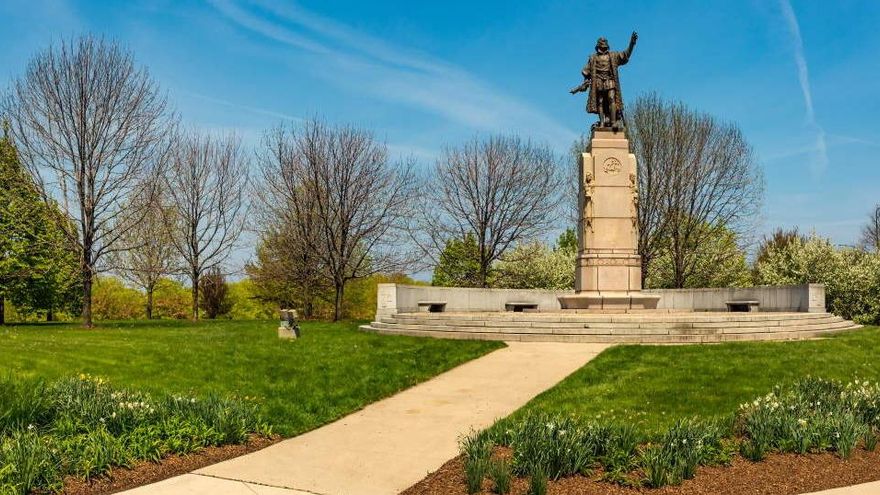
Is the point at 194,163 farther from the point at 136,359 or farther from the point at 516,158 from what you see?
the point at 136,359

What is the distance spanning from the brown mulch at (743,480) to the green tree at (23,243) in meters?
22.5

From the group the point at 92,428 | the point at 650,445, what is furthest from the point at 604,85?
the point at 92,428

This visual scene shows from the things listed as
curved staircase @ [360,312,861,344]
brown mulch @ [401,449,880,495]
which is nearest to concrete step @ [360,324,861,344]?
curved staircase @ [360,312,861,344]

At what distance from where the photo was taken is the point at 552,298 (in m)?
29.8

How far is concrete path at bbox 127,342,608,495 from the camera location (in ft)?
20.5

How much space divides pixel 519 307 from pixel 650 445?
19.9 metres

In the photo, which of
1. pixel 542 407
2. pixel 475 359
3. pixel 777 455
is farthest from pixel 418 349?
pixel 777 455

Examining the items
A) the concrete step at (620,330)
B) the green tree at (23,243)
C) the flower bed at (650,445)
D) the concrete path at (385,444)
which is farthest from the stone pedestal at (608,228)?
the green tree at (23,243)

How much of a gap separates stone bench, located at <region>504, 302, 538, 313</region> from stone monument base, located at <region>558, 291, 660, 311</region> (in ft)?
14.1

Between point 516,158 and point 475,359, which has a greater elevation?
point 516,158

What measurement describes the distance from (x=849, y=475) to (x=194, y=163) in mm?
30858

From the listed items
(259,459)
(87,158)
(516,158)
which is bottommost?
(259,459)

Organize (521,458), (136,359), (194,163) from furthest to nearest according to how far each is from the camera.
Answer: (194,163), (136,359), (521,458)

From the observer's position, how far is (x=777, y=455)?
23.1ft
